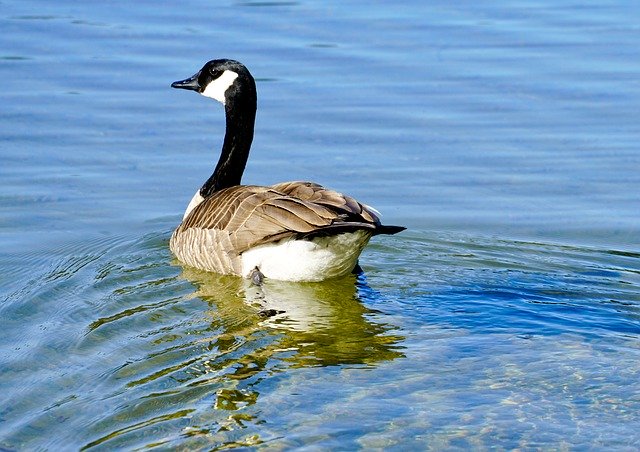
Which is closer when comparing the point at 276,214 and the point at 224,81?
the point at 276,214

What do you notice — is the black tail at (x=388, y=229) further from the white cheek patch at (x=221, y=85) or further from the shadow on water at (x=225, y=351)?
the white cheek patch at (x=221, y=85)

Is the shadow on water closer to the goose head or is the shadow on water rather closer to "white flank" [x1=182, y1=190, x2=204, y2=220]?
"white flank" [x1=182, y1=190, x2=204, y2=220]

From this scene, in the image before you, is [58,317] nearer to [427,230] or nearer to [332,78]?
[427,230]

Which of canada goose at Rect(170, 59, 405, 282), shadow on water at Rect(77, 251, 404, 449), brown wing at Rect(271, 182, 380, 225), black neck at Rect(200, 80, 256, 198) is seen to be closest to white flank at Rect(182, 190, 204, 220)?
canada goose at Rect(170, 59, 405, 282)

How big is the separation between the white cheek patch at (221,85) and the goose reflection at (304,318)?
5.78 feet

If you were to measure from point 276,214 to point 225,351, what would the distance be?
4.77 feet

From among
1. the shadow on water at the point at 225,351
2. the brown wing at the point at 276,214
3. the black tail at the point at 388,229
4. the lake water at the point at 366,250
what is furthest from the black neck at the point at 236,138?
the black tail at the point at 388,229

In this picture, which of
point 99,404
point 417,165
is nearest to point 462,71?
point 417,165

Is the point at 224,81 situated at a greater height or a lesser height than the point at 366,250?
greater

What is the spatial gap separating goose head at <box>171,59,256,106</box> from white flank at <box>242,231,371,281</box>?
69.2 inches

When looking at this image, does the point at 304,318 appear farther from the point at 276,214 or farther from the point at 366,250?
the point at 366,250

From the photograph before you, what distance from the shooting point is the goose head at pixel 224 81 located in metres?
9.95

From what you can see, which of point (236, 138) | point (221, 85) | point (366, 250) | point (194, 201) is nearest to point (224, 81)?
point (221, 85)

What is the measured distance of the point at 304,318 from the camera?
8055 mm
